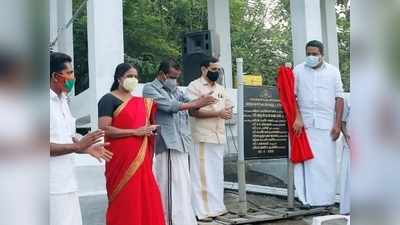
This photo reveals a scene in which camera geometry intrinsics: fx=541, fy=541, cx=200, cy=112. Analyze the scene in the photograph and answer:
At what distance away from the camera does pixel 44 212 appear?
3.29 ft

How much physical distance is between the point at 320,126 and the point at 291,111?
33 cm

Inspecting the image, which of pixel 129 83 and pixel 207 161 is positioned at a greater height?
pixel 129 83

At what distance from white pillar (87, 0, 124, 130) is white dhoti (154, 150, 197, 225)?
3.63 ft

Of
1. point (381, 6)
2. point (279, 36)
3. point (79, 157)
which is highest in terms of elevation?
point (279, 36)

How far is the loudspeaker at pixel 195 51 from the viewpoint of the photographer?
6.54 m

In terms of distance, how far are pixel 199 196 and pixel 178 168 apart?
514 millimetres

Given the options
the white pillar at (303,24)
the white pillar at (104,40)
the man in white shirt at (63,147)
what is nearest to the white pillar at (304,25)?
the white pillar at (303,24)

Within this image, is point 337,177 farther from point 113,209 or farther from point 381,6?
point 381,6

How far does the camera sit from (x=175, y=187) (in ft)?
15.1

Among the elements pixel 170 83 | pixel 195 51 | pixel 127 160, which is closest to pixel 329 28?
pixel 195 51

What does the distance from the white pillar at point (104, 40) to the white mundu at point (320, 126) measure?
73.9 inches

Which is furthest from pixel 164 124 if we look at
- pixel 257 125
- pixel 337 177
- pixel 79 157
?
pixel 337 177

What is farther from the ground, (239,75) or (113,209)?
(239,75)

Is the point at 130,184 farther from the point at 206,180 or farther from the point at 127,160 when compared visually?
the point at 206,180
